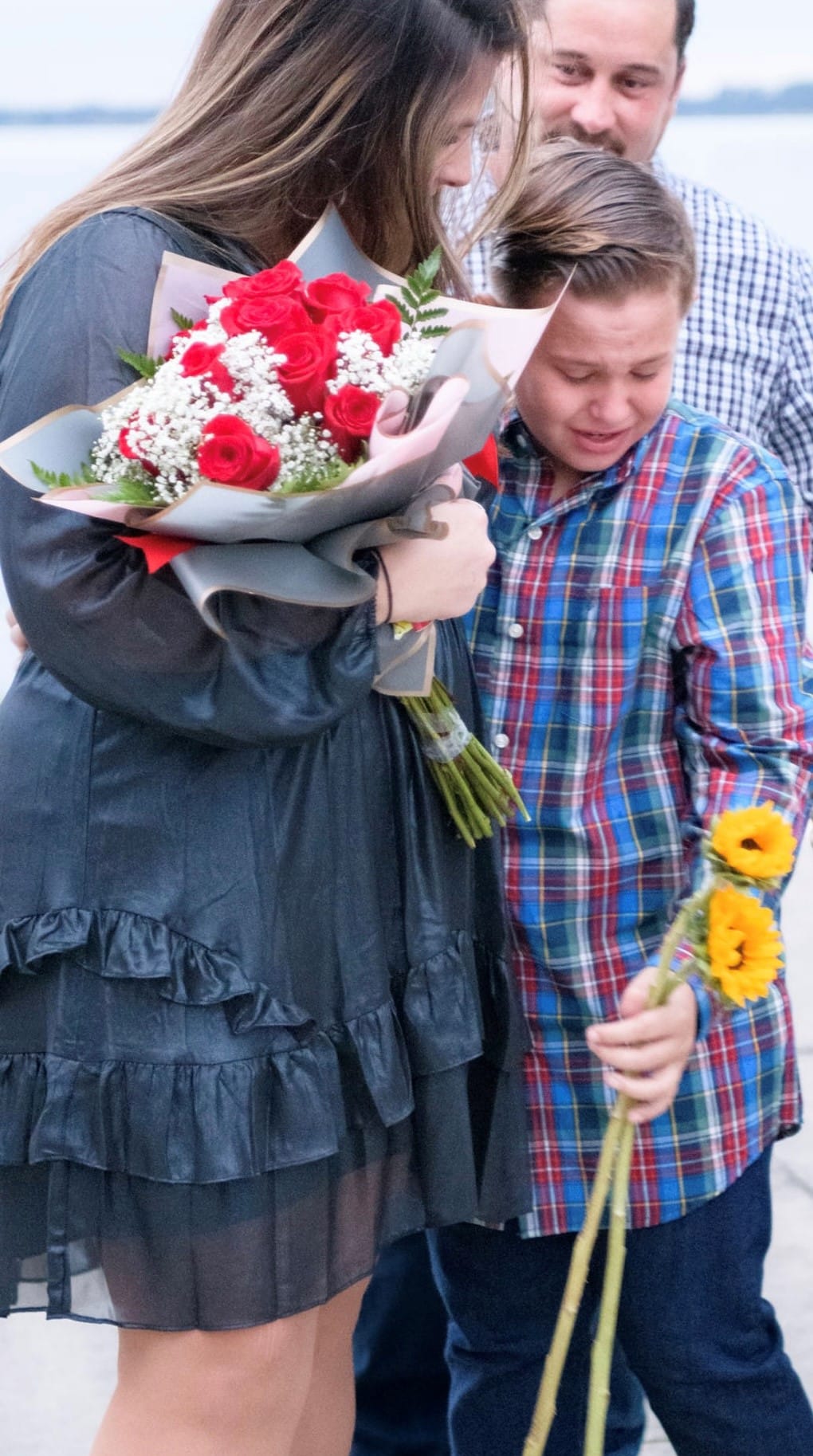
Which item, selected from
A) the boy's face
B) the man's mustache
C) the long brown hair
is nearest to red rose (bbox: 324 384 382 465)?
the long brown hair

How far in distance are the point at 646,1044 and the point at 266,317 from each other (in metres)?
0.63

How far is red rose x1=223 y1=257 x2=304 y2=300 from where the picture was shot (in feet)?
3.78

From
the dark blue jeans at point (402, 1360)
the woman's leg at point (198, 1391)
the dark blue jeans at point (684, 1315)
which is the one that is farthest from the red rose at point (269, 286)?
the dark blue jeans at point (402, 1360)

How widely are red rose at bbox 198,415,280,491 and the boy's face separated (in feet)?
1.40

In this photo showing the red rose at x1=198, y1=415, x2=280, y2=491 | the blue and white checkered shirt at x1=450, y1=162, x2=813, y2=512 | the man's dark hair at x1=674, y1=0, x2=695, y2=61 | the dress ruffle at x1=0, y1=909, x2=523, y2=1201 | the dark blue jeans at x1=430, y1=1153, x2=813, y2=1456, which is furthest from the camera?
the man's dark hair at x1=674, y1=0, x2=695, y2=61

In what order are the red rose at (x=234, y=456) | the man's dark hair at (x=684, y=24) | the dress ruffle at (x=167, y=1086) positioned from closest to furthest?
the red rose at (x=234, y=456)
the dress ruffle at (x=167, y=1086)
the man's dark hair at (x=684, y=24)

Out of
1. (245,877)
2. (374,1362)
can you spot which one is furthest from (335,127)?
(374,1362)

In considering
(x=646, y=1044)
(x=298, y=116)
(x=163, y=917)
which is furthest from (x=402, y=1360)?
(x=298, y=116)

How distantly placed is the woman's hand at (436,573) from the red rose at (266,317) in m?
0.19

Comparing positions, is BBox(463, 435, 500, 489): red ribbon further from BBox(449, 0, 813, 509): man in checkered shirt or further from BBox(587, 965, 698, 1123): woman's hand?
BBox(449, 0, 813, 509): man in checkered shirt

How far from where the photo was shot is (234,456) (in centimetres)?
108

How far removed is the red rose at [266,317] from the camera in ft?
3.68

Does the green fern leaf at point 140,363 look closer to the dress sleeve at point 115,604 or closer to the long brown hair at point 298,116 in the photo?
the dress sleeve at point 115,604

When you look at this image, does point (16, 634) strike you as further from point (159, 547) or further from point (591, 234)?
point (591, 234)
